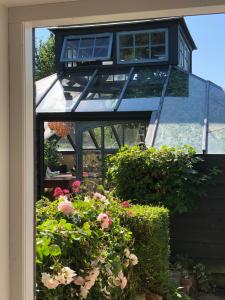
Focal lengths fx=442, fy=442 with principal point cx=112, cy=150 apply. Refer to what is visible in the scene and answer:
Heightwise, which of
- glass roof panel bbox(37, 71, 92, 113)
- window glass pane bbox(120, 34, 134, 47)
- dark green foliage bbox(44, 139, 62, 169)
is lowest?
dark green foliage bbox(44, 139, 62, 169)

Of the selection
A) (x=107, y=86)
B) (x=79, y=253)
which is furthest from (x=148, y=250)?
(x=107, y=86)

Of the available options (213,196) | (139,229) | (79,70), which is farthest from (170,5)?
(79,70)

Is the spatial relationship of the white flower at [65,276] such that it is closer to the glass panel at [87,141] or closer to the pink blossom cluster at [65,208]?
the pink blossom cluster at [65,208]

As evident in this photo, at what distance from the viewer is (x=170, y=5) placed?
117 centimetres

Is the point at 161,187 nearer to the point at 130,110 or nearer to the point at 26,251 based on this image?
the point at 130,110

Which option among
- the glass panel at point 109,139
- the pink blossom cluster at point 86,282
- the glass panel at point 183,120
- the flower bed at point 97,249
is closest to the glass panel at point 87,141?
the glass panel at point 109,139

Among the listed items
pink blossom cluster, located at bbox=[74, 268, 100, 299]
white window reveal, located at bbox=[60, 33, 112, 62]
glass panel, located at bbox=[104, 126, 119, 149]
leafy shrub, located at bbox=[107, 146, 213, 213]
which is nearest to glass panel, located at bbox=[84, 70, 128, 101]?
glass panel, located at bbox=[104, 126, 119, 149]

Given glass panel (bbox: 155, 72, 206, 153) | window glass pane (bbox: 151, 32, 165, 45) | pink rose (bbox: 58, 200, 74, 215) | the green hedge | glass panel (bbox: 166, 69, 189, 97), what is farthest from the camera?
window glass pane (bbox: 151, 32, 165, 45)

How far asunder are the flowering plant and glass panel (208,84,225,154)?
93.6 inches

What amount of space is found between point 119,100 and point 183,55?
1.94m

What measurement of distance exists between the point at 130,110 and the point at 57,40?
271 centimetres

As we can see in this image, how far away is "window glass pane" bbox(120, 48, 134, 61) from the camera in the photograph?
7.14 meters

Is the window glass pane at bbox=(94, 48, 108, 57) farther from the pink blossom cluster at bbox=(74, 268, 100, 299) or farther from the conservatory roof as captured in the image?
the pink blossom cluster at bbox=(74, 268, 100, 299)

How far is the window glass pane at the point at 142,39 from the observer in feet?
24.1
